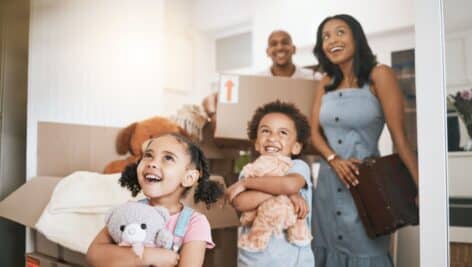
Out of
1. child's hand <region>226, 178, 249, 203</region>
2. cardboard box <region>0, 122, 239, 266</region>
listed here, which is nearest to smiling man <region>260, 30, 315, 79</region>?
cardboard box <region>0, 122, 239, 266</region>

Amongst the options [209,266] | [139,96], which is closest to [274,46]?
[139,96]

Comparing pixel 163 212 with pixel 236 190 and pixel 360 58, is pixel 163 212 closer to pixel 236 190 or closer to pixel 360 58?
pixel 236 190

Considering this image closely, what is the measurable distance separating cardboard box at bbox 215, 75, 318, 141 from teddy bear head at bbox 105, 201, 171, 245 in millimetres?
620

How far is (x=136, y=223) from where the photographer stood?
34.0 inches

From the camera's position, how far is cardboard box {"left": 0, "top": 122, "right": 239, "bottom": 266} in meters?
1.34

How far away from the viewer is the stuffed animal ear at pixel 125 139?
1691 millimetres

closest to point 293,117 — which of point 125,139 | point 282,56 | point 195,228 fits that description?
point 195,228

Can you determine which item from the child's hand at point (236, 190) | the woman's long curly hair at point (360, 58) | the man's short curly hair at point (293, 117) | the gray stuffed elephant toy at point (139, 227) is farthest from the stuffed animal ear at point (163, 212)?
the woman's long curly hair at point (360, 58)

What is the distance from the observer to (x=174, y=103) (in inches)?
80.8

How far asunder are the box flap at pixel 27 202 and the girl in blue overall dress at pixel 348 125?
821 mm

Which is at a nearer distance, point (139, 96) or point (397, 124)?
point (397, 124)

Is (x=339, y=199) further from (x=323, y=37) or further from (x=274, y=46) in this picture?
(x=274, y=46)

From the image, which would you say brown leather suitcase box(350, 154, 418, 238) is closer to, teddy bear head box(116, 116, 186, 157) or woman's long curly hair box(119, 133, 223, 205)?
woman's long curly hair box(119, 133, 223, 205)

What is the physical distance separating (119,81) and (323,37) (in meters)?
0.88
